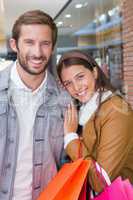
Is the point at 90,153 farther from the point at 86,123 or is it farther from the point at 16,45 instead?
the point at 16,45

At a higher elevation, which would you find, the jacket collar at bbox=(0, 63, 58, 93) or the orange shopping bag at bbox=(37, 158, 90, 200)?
the jacket collar at bbox=(0, 63, 58, 93)

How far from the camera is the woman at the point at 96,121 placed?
48.7 inches

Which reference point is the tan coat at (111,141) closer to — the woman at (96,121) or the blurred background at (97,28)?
the woman at (96,121)

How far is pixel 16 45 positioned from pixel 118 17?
398cm

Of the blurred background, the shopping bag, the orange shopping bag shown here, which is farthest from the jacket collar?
the blurred background

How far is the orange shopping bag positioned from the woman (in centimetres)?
7

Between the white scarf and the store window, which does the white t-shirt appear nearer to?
the white scarf

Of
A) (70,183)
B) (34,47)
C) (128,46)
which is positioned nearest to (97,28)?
(128,46)

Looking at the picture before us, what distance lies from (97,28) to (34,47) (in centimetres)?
539

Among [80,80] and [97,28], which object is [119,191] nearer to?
[80,80]

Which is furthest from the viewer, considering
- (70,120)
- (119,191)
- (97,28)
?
(97,28)

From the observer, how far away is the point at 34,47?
4.08 ft

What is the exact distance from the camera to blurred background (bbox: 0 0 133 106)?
438 cm

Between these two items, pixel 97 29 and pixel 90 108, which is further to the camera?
pixel 97 29
